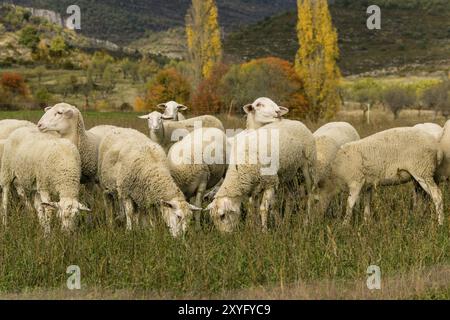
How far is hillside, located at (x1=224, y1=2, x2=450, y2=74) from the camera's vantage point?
91125 mm

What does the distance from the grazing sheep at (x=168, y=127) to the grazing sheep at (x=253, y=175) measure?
116 inches

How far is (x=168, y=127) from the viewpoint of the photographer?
13477 millimetres

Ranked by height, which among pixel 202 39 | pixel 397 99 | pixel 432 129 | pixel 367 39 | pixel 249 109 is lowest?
pixel 432 129

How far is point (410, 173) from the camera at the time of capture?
10.8 meters

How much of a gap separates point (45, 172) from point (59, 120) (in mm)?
1486

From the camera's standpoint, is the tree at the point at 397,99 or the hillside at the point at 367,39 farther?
the hillside at the point at 367,39

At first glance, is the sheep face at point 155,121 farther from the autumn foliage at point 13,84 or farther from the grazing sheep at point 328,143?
Answer: the autumn foliage at point 13,84

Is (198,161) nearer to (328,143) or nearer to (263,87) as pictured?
(328,143)

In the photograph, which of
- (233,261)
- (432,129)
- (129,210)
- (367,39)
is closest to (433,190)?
(432,129)

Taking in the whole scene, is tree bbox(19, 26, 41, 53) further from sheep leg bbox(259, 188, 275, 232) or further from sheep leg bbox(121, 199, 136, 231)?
sheep leg bbox(259, 188, 275, 232)

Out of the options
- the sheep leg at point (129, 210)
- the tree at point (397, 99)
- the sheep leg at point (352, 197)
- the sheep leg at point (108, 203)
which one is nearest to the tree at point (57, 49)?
the tree at point (397, 99)

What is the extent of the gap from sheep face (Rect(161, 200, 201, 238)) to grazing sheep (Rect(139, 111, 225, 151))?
3.56 metres

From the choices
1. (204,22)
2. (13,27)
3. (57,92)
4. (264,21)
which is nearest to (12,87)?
(57,92)

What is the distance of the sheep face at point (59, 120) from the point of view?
1102 centimetres
